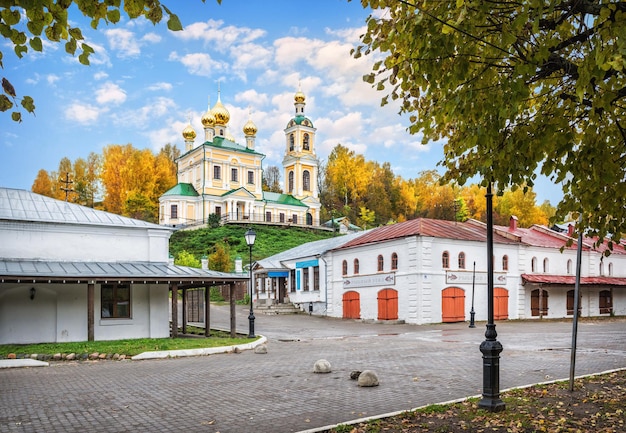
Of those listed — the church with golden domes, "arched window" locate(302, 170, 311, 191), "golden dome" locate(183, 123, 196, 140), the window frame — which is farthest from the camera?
"arched window" locate(302, 170, 311, 191)

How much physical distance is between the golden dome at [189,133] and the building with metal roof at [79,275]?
6573 cm

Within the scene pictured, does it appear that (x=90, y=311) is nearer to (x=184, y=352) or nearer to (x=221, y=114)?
(x=184, y=352)

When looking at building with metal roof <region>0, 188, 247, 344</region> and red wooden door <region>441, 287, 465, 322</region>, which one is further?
red wooden door <region>441, 287, 465, 322</region>

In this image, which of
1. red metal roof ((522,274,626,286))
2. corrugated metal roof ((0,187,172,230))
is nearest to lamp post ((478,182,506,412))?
corrugated metal roof ((0,187,172,230))

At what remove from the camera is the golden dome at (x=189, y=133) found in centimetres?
8588

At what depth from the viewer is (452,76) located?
19.5 ft

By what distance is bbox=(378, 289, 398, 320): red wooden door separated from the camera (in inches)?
1272

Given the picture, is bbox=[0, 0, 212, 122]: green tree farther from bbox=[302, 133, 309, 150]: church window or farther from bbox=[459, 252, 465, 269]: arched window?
bbox=[302, 133, 309, 150]: church window

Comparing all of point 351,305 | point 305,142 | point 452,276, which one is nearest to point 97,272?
point 351,305

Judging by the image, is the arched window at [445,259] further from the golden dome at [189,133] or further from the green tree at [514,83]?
the golden dome at [189,133]

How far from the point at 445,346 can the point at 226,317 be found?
18.1 metres

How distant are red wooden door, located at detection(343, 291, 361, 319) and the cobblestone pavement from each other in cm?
1687

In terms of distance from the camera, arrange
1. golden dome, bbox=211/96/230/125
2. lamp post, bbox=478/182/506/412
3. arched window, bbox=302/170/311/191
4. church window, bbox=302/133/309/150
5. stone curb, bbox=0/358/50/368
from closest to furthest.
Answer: lamp post, bbox=478/182/506/412, stone curb, bbox=0/358/50/368, golden dome, bbox=211/96/230/125, church window, bbox=302/133/309/150, arched window, bbox=302/170/311/191

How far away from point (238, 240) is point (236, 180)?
16092 millimetres
